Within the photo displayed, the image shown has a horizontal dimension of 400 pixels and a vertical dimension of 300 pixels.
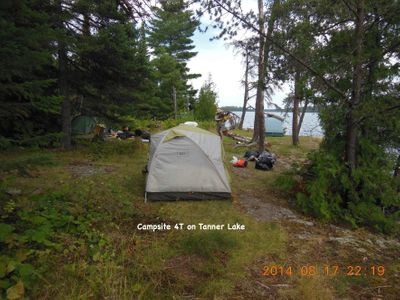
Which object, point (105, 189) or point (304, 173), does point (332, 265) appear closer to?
point (304, 173)

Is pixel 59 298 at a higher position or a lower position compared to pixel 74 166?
lower

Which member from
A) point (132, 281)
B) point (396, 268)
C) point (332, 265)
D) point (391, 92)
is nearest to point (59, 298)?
point (132, 281)

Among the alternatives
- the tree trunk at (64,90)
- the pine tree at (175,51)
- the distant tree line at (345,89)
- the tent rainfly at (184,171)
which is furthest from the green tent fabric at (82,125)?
the pine tree at (175,51)

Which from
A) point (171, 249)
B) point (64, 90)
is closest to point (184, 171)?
point (171, 249)

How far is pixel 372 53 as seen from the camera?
5336 mm

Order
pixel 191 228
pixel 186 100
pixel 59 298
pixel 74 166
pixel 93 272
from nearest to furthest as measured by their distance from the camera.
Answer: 1. pixel 59 298
2. pixel 93 272
3. pixel 191 228
4. pixel 74 166
5. pixel 186 100

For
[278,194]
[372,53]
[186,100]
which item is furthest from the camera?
[186,100]

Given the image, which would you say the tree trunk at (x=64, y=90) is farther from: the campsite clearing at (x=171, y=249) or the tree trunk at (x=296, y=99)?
the tree trunk at (x=296, y=99)

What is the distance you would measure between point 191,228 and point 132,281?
5.02 ft

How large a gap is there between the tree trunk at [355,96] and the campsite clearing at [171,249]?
1554 mm

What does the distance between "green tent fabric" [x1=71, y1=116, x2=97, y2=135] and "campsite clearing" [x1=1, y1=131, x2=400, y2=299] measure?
17.7ft

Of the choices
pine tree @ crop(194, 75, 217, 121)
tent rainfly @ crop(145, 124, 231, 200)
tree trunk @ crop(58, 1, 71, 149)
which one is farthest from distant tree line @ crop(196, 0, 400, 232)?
pine tree @ crop(194, 75, 217, 121)

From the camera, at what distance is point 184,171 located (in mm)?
5609

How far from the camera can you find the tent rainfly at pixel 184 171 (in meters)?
5.53
